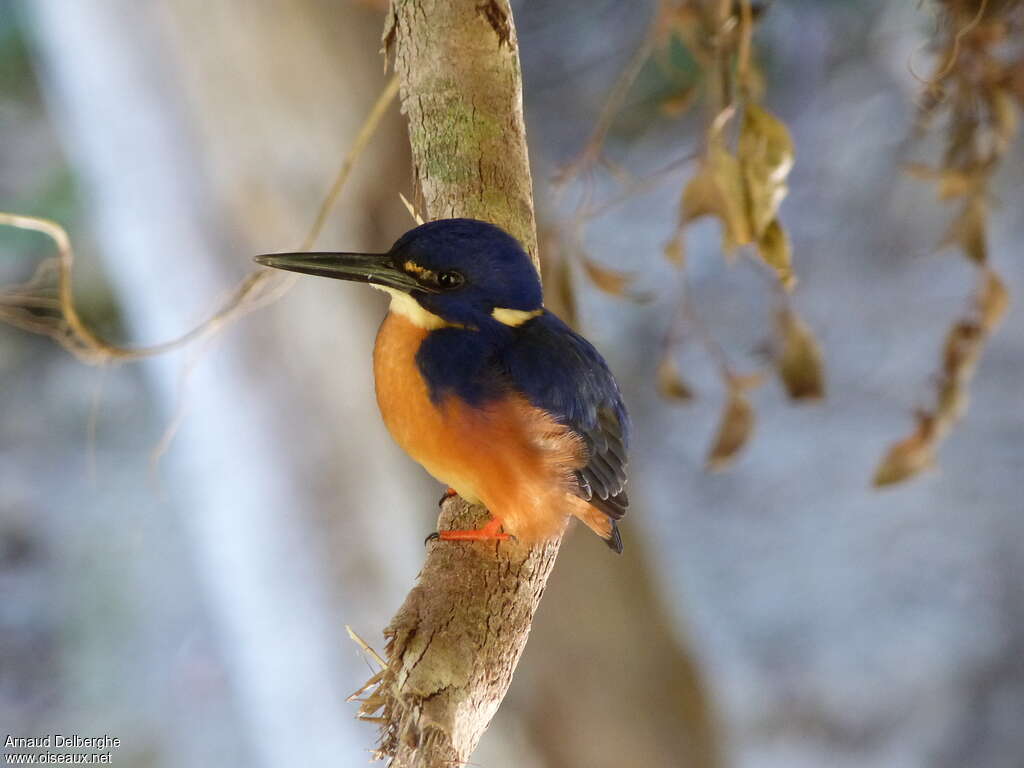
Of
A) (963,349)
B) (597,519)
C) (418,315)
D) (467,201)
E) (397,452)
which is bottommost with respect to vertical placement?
(397,452)

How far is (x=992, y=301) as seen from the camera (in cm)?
176

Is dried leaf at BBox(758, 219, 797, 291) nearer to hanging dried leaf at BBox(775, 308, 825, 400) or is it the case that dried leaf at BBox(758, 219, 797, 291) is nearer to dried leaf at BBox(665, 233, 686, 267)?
dried leaf at BBox(665, 233, 686, 267)

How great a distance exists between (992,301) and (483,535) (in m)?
1.06

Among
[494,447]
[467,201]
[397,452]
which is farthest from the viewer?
[397,452]

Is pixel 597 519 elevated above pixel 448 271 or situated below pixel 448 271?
below

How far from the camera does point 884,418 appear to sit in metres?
4.25

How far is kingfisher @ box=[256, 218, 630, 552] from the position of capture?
1.13 metres

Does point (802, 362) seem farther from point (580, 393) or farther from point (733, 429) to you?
point (580, 393)

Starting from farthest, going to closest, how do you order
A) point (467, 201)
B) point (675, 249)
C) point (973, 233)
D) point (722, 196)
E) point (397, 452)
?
point (397, 452), point (973, 233), point (675, 249), point (722, 196), point (467, 201)

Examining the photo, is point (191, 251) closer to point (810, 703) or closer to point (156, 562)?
point (156, 562)

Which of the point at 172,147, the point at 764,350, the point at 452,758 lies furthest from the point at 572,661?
the point at 452,758

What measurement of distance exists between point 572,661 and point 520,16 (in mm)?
2279

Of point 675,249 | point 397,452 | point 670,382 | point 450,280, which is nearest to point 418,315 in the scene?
point 450,280

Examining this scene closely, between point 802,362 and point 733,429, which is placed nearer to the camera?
point 802,362
